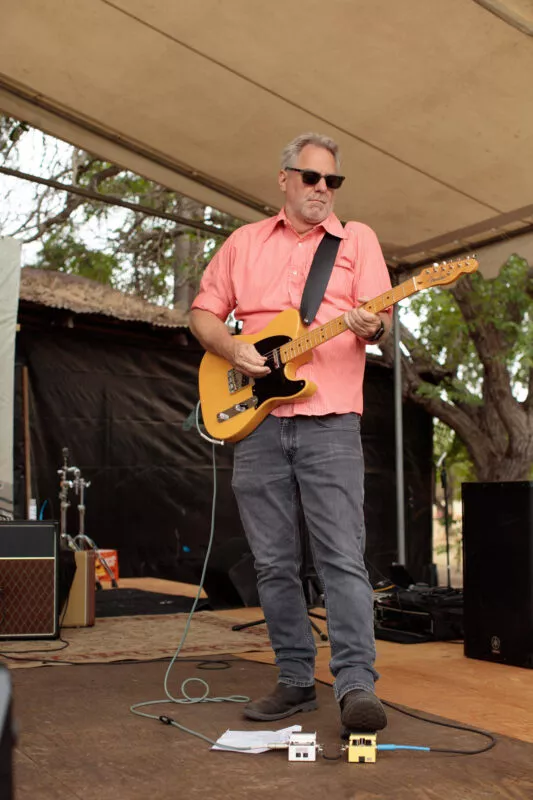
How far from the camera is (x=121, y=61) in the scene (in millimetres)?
4531

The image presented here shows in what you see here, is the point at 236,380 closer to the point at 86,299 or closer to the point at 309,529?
the point at 309,529

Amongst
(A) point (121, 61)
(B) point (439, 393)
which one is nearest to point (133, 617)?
(A) point (121, 61)

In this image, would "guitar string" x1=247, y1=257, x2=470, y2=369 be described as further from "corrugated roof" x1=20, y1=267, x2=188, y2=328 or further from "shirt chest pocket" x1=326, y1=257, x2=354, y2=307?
"corrugated roof" x1=20, y1=267, x2=188, y2=328

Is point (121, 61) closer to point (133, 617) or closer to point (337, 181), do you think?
point (337, 181)

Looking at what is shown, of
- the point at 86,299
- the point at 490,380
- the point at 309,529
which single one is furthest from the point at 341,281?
the point at 490,380

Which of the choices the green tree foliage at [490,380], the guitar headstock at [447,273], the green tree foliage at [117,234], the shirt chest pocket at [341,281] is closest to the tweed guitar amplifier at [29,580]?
the shirt chest pocket at [341,281]

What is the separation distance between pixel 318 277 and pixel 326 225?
200mm

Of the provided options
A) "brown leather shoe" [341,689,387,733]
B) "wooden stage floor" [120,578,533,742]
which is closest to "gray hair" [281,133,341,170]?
"brown leather shoe" [341,689,387,733]

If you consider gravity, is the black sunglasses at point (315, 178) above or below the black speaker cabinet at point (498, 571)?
above

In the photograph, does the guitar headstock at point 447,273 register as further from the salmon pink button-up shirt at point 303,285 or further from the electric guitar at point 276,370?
the salmon pink button-up shirt at point 303,285

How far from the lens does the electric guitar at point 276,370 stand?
2453 millimetres

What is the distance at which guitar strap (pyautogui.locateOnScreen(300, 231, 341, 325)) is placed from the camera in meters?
2.58

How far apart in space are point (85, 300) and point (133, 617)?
2.87m

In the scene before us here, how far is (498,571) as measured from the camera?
3.62 m
